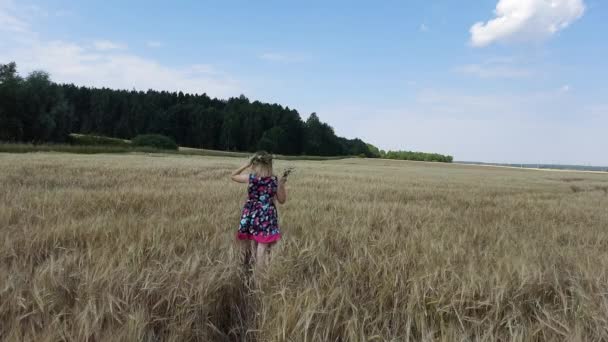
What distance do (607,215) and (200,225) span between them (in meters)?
7.01

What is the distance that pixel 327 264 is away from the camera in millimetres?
2398

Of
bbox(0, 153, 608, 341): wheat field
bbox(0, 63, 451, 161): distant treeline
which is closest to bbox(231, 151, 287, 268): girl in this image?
bbox(0, 153, 608, 341): wheat field

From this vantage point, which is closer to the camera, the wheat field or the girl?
the wheat field

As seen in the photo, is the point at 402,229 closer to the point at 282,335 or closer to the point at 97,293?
the point at 282,335

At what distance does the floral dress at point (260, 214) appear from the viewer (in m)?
2.88

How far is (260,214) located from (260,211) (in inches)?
1.1

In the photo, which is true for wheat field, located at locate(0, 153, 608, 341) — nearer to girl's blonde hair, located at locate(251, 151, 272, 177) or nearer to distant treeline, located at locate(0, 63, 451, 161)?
girl's blonde hair, located at locate(251, 151, 272, 177)

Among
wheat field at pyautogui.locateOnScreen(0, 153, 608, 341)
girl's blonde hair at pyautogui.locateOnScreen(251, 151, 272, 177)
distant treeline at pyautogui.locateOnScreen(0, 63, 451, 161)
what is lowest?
wheat field at pyautogui.locateOnScreen(0, 153, 608, 341)

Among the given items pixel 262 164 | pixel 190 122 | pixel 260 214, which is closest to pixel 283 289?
pixel 260 214

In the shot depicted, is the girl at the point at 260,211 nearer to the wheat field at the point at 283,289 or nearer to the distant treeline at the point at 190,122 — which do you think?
the wheat field at the point at 283,289

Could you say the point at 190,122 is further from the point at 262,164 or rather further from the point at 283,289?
the point at 283,289

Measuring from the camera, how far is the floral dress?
288 cm

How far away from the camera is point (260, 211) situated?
9.74 feet

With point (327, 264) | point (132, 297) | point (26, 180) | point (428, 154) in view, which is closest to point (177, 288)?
point (132, 297)
